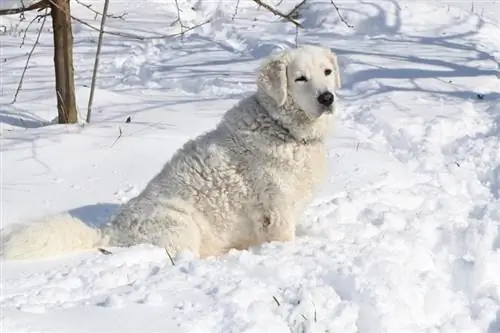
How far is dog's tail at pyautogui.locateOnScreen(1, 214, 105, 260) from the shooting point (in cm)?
383

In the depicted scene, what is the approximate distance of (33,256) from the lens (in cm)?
386

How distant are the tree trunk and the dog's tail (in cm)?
332

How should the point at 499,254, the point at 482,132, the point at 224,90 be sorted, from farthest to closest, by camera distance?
the point at 224,90, the point at 482,132, the point at 499,254

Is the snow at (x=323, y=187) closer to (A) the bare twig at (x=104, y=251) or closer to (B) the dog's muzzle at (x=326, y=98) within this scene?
(A) the bare twig at (x=104, y=251)

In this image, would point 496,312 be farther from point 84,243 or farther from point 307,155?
point 84,243

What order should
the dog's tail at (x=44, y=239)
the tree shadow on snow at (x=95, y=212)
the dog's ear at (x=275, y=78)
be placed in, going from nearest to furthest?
1. the dog's tail at (x=44, y=239)
2. the dog's ear at (x=275, y=78)
3. the tree shadow on snow at (x=95, y=212)

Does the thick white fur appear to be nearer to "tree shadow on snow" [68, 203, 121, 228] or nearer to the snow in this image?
the snow

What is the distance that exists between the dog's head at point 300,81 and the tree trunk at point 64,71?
3233 mm

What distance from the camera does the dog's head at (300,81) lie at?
14.5 ft

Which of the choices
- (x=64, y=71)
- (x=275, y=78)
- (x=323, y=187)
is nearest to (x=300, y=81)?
(x=275, y=78)

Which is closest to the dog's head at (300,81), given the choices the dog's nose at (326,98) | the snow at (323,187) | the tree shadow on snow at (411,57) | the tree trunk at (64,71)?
the dog's nose at (326,98)

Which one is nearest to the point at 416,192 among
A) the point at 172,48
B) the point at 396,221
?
the point at 396,221

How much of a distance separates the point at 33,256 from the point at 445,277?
Result: 2.24m

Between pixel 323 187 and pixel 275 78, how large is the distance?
1.30 metres
